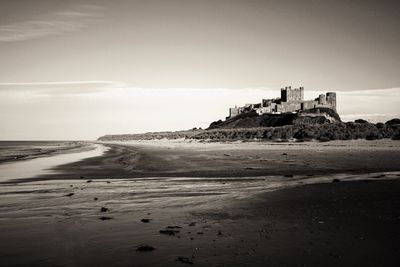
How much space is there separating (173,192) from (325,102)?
114788mm

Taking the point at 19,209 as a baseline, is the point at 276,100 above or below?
above

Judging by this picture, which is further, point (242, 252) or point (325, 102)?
point (325, 102)

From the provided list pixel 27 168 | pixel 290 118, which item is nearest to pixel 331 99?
pixel 290 118

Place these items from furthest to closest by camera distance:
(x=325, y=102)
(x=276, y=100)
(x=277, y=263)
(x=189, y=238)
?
1. (x=276, y=100)
2. (x=325, y=102)
3. (x=189, y=238)
4. (x=277, y=263)

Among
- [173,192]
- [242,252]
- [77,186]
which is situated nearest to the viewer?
[242,252]

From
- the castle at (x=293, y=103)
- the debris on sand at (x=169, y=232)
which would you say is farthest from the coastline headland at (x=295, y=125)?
the debris on sand at (x=169, y=232)

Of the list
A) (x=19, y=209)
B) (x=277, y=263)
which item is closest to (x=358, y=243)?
(x=277, y=263)

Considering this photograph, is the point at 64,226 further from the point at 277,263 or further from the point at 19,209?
the point at 277,263

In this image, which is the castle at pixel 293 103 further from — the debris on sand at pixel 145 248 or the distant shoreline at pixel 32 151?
the debris on sand at pixel 145 248

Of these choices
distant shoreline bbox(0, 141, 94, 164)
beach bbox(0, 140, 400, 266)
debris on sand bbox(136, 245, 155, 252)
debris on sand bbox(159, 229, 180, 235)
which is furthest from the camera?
distant shoreline bbox(0, 141, 94, 164)

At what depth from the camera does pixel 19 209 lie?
9.12 metres

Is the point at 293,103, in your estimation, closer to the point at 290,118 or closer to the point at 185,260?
the point at 290,118

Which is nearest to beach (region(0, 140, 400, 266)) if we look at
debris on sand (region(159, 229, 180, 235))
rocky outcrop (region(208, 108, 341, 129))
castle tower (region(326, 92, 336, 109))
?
debris on sand (region(159, 229, 180, 235))

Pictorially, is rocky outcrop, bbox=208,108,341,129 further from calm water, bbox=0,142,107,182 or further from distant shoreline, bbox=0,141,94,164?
calm water, bbox=0,142,107,182
